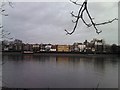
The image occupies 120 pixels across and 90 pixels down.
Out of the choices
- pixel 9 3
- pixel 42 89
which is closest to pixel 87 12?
pixel 9 3

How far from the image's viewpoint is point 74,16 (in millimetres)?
1087

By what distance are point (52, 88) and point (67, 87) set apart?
43.8 inches

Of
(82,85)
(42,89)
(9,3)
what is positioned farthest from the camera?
(82,85)

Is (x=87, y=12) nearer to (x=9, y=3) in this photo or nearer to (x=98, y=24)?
(x=98, y=24)

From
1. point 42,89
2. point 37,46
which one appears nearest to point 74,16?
point 42,89

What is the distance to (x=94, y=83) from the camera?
19.8 meters

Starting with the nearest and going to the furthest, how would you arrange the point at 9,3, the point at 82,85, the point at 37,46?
1. the point at 9,3
2. the point at 82,85
3. the point at 37,46

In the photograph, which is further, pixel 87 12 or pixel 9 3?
pixel 9 3

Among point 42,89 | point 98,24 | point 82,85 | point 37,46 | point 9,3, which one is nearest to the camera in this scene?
point 98,24

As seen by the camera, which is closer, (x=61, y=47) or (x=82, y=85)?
(x=82, y=85)

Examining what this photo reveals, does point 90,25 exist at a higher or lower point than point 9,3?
lower

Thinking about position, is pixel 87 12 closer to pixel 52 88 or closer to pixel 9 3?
pixel 9 3

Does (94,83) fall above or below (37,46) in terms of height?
below

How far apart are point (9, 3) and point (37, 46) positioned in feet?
115
